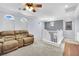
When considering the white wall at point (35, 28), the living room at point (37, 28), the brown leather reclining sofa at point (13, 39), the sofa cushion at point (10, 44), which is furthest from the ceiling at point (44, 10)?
the sofa cushion at point (10, 44)

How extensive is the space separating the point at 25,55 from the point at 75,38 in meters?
1.00

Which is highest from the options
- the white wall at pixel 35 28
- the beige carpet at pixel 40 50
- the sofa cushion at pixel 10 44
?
the white wall at pixel 35 28

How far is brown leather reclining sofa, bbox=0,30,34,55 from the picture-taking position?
83.3 inches

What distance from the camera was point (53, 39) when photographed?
7.33ft

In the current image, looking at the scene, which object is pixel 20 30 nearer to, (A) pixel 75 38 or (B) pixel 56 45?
(B) pixel 56 45

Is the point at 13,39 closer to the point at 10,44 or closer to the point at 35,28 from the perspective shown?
the point at 10,44

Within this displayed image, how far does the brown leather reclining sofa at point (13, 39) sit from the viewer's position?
6.94 ft

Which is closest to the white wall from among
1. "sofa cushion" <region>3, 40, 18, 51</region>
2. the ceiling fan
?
the ceiling fan

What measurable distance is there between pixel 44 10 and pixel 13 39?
80cm

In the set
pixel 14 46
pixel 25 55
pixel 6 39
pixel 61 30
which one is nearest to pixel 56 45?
pixel 61 30

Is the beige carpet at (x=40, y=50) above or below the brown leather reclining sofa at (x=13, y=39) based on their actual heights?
below

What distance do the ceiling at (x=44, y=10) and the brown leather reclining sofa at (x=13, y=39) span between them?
1.17 feet

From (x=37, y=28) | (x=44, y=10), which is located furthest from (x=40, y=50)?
(x=44, y=10)

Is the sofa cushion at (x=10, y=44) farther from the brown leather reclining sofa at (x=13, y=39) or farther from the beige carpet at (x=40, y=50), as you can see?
the beige carpet at (x=40, y=50)
